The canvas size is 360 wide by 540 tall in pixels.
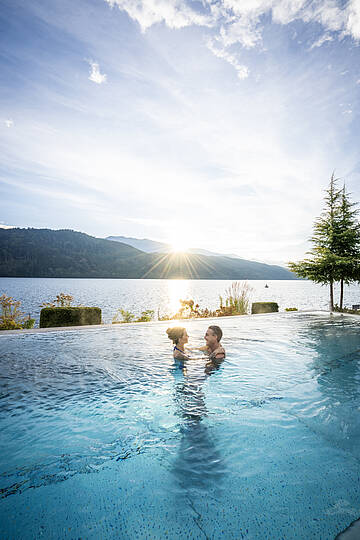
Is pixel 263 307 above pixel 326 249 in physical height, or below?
below

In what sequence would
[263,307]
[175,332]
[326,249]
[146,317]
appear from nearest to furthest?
[175,332] → [146,317] → [263,307] → [326,249]

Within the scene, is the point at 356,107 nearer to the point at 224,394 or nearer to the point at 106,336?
the point at 224,394

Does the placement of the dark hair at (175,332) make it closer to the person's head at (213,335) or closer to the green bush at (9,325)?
the person's head at (213,335)

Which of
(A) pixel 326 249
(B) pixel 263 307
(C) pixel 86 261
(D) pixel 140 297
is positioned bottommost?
(D) pixel 140 297

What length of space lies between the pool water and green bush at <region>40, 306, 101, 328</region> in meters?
2.35

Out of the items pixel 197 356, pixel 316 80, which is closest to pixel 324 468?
pixel 197 356

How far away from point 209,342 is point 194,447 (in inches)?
111

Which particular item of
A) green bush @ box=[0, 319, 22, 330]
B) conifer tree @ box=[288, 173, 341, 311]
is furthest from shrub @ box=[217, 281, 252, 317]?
green bush @ box=[0, 319, 22, 330]

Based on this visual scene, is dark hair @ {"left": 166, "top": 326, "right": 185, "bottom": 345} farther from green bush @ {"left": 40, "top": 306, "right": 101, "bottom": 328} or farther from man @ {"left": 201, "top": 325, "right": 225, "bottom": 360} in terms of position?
green bush @ {"left": 40, "top": 306, "right": 101, "bottom": 328}

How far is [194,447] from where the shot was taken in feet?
8.69

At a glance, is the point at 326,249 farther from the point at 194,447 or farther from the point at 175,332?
the point at 194,447

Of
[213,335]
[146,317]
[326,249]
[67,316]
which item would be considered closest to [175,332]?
[213,335]

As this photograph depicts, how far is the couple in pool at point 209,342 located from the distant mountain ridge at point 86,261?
104070 mm

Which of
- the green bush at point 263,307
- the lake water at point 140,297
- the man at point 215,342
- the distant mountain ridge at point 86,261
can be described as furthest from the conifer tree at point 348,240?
the distant mountain ridge at point 86,261
